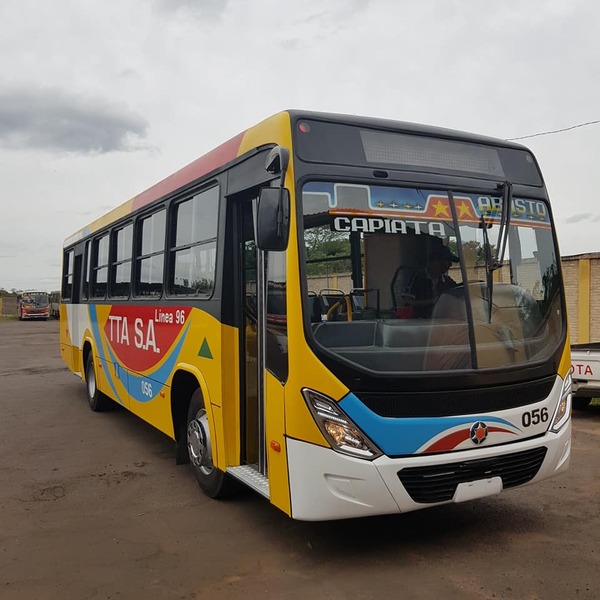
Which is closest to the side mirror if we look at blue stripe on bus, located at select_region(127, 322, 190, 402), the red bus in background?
blue stripe on bus, located at select_region(127, 322, 190, 402)

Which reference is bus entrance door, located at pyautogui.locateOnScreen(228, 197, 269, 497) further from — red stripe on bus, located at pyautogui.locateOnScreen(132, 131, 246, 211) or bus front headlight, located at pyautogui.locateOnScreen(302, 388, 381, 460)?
bus front headlight, located at pyautogui.locateOnScreen(302, 388, 381, 460)

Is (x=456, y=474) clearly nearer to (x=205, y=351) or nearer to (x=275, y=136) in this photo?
(x=205, y=351)

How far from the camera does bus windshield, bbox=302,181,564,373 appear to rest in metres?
4.16

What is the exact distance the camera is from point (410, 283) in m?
4.32

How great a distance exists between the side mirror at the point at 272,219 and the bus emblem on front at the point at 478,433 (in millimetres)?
1664

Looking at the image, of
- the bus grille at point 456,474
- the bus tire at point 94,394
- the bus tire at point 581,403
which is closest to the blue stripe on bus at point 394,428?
the bus grille at point 456,474

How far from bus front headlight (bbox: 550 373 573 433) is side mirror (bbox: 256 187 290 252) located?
226 cm

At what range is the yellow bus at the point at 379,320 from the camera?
3.98m

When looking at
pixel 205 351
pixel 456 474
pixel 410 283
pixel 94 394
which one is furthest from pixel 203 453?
pixel 94 394

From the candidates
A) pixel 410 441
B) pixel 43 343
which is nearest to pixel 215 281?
pixel 410 441

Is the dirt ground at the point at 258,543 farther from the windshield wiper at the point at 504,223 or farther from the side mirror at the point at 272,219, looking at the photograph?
the side mirror at the point at 272,219

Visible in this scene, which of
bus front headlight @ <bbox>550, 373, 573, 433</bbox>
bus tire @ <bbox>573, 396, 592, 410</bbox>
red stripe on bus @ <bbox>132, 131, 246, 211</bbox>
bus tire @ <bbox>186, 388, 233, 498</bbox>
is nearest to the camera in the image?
bus front headlight @ <bbox>550, 373, 573, 433</bbox>

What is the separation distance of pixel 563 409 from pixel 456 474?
1113mm

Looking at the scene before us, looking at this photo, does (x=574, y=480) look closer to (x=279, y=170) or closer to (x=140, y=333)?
(x=279, y=170)
